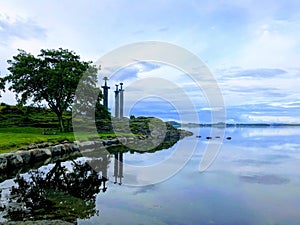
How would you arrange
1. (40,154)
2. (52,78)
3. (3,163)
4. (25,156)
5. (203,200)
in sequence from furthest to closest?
(52,78) → (40,154) → (25,156) → (3,163) → (203,200)

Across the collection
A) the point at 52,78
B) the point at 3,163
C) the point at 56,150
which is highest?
the point at 52,78

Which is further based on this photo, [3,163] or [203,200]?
[3,163]

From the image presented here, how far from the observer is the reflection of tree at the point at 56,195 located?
12.9 metres

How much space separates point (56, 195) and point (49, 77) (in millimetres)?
35008

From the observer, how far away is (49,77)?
47625 mm

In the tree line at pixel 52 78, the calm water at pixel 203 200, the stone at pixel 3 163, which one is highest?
the tree line at pixel 52 78

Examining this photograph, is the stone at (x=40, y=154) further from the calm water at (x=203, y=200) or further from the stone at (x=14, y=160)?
the calm water at (x=203, y=200)

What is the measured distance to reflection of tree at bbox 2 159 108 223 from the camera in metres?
12.9

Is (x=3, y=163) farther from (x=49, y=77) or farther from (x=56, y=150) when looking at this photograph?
(x=49, y=77)

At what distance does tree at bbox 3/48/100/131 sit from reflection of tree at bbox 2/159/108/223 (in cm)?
2554

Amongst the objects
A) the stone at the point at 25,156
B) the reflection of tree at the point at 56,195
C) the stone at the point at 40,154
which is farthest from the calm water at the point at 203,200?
the stone at the point at 40,154

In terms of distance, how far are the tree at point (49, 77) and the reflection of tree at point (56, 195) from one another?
25536 millimetres

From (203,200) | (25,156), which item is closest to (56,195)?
(203,200)

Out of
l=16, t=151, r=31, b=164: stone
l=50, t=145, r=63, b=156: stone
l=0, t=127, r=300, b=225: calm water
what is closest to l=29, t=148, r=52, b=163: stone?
l=16, t=151, r=31, b=164: stone
